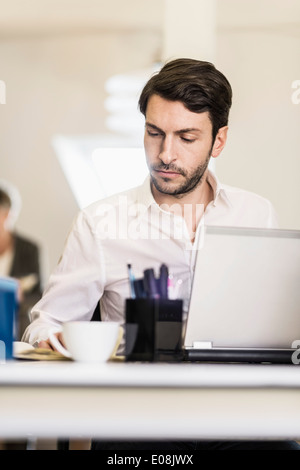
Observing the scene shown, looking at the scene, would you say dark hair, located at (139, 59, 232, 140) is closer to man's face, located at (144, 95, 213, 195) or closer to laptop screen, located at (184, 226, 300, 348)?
man's face, located at (144, 95, 213, 195)

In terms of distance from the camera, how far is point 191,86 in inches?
81.2

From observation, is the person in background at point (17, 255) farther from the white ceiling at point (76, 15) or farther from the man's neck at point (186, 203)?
the man's neck at point (186, 203)

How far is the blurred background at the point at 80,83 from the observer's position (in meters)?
4.50

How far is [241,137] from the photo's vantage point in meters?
4.25

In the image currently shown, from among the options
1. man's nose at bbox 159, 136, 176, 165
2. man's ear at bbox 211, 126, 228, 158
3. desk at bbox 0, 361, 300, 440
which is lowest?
desk at bbox 0, 361, 300, 440

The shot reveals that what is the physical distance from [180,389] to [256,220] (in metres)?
1.52

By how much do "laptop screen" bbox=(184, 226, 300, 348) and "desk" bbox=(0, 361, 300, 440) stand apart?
48 cm

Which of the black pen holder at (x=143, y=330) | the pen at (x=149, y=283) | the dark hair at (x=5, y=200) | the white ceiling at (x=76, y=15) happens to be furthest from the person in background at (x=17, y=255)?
the black pen holder at (x=143, y=330)

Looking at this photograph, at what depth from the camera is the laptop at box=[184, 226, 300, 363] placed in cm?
112

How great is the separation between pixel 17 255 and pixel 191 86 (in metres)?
2.90

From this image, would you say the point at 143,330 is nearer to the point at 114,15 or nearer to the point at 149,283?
the point at 149,283

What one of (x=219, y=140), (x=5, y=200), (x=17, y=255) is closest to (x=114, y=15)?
(x=5, y=200)

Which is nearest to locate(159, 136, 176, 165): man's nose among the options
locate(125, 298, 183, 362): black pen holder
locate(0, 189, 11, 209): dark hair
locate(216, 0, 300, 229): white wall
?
locate(125, 298, 183, 362): black pen holder

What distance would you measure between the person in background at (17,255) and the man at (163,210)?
265 cm
